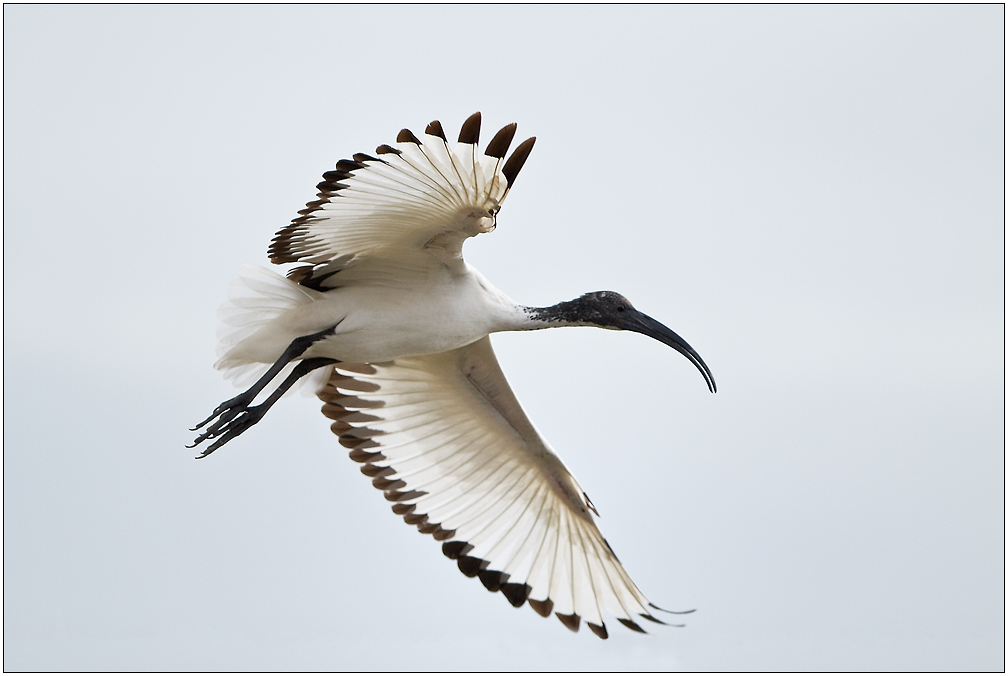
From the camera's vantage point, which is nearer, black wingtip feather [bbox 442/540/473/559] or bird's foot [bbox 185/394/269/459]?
bird's foot [bbox 185/394/269/459]

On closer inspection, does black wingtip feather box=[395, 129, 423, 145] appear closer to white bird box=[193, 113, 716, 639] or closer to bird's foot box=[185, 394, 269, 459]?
white bird box=[193, 113, 716, 639]

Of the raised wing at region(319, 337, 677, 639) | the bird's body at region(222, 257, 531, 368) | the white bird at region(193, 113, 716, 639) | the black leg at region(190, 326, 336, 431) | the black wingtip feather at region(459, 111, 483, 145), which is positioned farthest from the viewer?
the raised wing at region(319, 337, 677, 639)

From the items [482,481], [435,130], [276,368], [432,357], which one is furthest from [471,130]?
[482,481]

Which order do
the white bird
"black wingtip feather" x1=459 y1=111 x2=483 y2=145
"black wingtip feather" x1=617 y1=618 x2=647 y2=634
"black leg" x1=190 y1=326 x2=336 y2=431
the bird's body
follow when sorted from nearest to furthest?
1. "black wingtip feather" x1=459 y1=111 x2=483 y2=145
2. the white bird
3. the bird's body
4. "black leg" x1=190 y1=326 x2=336 y2=431
5. "black wingtip feather" x1=617 y1=618 x2=647 y2=634

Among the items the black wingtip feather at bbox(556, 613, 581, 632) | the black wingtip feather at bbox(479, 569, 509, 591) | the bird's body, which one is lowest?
the black wingtip feather at bbox(556, 613, 581, 632)

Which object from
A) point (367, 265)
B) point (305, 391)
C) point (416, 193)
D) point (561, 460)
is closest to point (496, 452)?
point (561, 460)

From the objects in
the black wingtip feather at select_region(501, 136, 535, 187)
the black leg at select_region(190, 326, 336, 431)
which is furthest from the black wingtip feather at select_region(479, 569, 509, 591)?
the black wingtip feather at select_region(501, 136, 535, 187)

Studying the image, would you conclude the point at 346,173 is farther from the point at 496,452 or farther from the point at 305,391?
the point at 496,452

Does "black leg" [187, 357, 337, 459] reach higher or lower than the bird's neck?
lower
